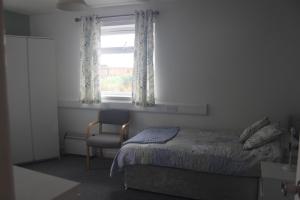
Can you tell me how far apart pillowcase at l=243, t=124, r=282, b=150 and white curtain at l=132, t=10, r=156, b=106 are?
1.60 metres

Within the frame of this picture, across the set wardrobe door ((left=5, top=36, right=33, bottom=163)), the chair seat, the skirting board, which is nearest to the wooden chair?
the chair seat

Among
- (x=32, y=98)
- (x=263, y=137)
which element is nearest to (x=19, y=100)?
(x=32, y=98)

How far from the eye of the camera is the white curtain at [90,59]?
397 cm

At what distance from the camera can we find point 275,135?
7.95 feet

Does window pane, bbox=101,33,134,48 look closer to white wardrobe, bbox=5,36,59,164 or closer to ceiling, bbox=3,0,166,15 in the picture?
ceiling, bbox=3,0,166,15

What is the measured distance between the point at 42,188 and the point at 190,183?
2.02 metres

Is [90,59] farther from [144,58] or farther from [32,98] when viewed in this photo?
[32,98]

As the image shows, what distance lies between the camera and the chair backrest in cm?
386

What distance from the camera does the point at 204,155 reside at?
2574 mm

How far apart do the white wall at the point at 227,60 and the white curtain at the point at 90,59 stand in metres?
0.26

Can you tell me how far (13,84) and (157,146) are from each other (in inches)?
96.2

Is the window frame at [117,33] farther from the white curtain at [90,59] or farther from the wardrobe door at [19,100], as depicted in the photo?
the wardrobe door at [19,100]

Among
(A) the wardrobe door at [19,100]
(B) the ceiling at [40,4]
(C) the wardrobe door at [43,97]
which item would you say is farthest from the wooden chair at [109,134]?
(B) the ceiling at [40,4]

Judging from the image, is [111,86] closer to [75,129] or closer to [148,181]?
[75,129]
